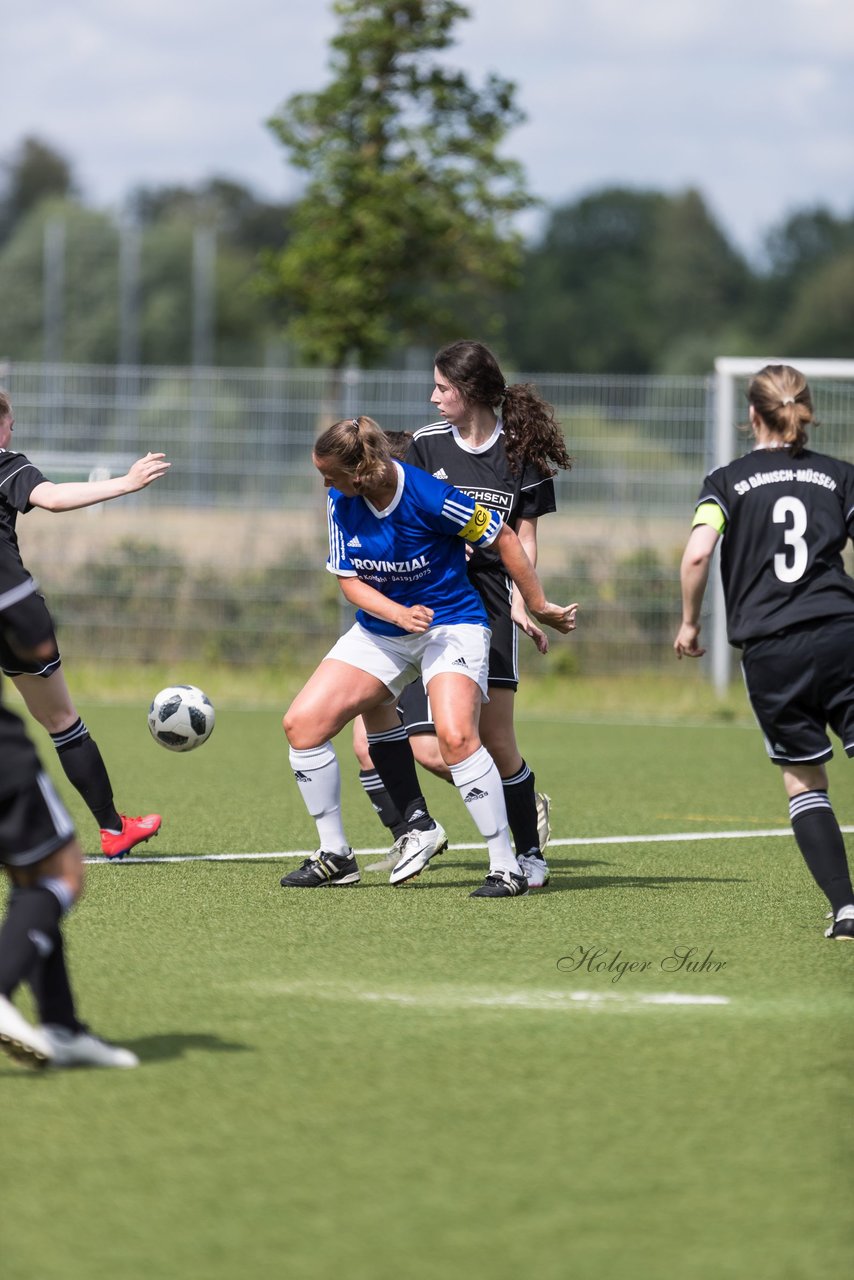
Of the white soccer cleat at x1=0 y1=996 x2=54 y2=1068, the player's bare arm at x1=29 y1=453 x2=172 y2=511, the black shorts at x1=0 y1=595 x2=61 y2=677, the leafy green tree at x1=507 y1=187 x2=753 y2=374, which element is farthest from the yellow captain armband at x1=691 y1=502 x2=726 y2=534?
the leafy green tree at x1=507 y1=187 x2=753 y2=374

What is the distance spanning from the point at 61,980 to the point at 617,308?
99.8 meters

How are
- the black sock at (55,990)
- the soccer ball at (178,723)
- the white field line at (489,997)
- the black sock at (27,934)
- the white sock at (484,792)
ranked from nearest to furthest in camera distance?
the black sock at (27,934)
the black sock at (55,990)
the white field line at (489,997)
the white sock at (484,792)
the soccer ball at (178,723)

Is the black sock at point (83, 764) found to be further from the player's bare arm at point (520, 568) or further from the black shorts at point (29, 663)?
the player's bare arm at point (520, 568)

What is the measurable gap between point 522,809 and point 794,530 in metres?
1.87

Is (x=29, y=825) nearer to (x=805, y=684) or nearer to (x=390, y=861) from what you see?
(x=805, y=684)

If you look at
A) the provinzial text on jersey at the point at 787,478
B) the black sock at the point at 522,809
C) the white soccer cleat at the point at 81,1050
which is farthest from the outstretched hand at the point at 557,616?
the white soccer cleat at the point at 81,1050

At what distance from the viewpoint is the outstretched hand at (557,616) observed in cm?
657

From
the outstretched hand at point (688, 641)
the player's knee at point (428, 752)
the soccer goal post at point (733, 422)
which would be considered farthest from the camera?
the soccer goal post at point (733, 422)

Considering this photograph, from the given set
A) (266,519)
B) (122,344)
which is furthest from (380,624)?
(122,344)

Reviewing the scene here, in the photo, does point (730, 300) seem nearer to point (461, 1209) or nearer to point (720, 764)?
point (720, 764)

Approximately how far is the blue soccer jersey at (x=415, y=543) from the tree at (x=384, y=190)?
470 inches

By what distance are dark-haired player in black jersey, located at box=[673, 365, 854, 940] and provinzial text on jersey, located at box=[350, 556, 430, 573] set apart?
112 cm

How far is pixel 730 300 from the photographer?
10425cm

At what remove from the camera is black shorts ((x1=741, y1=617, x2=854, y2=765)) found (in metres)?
5.66
